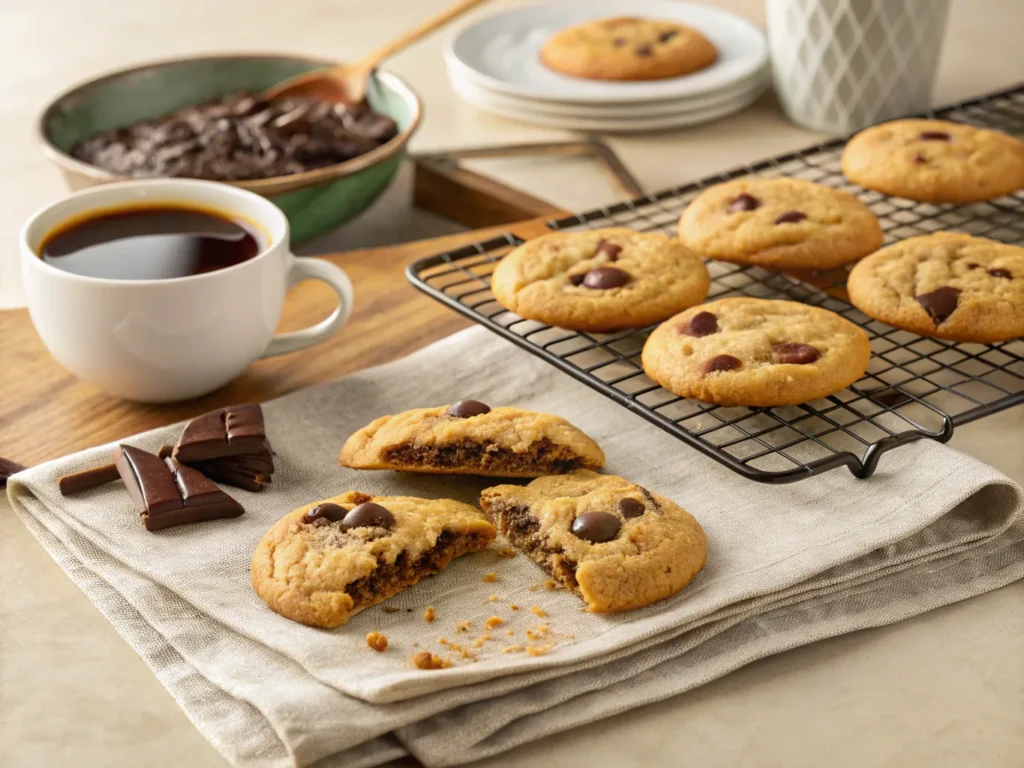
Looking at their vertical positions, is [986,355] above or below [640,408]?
below

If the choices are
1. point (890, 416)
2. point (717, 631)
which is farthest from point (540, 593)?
point (890, 416)

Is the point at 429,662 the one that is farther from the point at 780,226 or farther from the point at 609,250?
the point at 780,226

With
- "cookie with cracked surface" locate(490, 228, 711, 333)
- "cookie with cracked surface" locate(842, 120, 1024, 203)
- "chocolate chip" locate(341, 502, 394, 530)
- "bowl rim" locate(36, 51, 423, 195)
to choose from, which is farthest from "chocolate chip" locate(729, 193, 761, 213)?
"chocolate chip" locate(341, 502, 394, 530)

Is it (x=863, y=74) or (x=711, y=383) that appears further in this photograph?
(x=863, y=74)

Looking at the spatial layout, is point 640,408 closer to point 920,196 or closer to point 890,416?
point 890,416

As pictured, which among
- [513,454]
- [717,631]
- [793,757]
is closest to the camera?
[793,757]

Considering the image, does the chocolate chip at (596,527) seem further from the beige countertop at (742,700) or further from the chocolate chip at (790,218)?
the chocolate chip at (790,218)

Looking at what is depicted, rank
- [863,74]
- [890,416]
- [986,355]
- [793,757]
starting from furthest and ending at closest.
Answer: [863,74] → [986,355] → [890,416] → [793,757]
